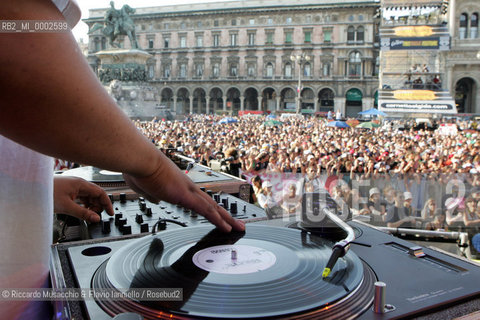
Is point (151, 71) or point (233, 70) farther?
point (151, 71)

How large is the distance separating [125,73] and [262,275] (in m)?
26.7

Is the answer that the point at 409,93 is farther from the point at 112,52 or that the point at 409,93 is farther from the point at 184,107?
the point at 184,107

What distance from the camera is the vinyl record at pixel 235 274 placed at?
838mm

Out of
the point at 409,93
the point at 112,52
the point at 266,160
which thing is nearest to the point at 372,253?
the point at 266,160

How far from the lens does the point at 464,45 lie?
3600cm

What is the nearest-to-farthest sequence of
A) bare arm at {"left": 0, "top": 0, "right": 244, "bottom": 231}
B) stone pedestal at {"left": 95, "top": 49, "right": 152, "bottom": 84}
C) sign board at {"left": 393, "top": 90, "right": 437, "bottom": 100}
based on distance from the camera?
bare arm at {"left": 0, "top": 0, "right": 244, "bottom": 231}, stone pedestal at {"left": 95, "top": 49, "right": 152, "bottom": 84}, sign board at {"left": 393, "top": 90, "right": 437, "bottom": 100}

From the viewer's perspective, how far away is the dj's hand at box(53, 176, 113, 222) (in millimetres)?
1429

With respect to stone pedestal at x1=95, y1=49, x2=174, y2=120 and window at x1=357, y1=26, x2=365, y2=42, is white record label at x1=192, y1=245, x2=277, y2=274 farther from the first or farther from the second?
window at x1=357, y1=26, x2=365, y2=42

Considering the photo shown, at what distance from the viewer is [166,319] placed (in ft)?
2.61

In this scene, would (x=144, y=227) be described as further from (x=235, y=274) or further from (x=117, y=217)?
(x=235, y=274)

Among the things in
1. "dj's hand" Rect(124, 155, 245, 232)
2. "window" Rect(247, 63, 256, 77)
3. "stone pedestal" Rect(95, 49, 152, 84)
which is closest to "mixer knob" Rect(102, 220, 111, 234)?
"dj's hand" Rect(124, 155, 245, 232)

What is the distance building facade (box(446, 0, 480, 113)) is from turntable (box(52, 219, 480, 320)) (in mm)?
40396

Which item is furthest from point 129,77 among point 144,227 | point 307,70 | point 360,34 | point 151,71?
point 360,34

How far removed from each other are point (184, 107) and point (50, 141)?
54.2 m
